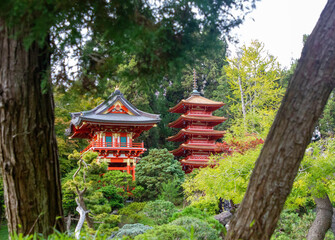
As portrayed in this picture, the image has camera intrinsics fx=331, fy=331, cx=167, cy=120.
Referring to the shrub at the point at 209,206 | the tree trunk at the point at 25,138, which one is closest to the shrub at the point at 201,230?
the tree trunk at the point at 25,138

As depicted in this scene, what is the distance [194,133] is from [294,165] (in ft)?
48.8

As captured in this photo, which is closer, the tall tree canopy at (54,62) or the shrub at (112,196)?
the tall tree canopy at (54,62)

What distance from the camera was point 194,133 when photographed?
54.9 ft

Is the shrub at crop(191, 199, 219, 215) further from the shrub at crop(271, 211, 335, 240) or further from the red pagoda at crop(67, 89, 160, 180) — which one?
the red pagoda at crop(67, 89, 160, 180)

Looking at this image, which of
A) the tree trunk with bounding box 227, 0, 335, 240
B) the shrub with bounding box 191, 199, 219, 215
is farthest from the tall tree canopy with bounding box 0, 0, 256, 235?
the shrub with bounding box 191, 199, 219, 215

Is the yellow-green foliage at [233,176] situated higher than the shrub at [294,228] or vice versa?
the yellow-green foliage at [233,176]

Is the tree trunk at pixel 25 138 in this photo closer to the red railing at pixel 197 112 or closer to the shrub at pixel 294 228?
the shrub at pixel 294 228

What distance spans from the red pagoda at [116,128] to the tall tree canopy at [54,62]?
1144 centimetres

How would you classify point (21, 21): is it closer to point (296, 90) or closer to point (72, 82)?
point (72, 82)

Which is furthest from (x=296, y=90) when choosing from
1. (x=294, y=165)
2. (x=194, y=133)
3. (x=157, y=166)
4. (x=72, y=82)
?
(x=194, y=133)

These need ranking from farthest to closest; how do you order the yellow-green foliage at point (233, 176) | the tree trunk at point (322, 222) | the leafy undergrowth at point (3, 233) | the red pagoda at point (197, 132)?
the red pagoda at point (197, 132) < the leafy undergrowth at point (3, 233) < the tree trunk at point (322, 222) < the yellow-green foliage at point (233, 176)

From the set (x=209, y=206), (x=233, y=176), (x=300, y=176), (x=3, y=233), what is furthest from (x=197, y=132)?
(x=300, y=176)

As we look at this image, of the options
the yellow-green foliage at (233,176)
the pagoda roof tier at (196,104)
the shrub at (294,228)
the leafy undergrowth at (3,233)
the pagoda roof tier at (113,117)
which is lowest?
the leafy undergrowth at (3,233)

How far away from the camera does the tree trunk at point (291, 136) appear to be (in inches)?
73.0
